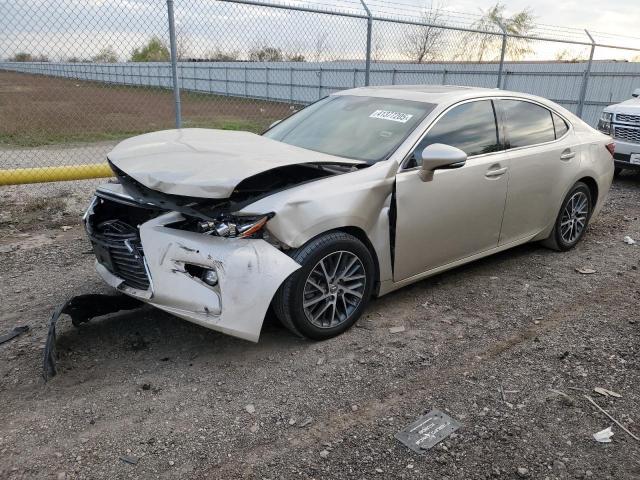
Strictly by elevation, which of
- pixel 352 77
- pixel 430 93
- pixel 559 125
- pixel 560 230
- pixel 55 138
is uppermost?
pixel 430 93

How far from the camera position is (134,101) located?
2553 cm

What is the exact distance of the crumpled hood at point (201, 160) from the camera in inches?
119

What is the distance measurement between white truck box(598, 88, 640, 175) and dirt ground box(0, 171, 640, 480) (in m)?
5.19

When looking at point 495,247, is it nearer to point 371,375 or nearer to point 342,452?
point 371,375

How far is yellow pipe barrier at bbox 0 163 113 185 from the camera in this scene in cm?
630

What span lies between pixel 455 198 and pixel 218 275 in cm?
200

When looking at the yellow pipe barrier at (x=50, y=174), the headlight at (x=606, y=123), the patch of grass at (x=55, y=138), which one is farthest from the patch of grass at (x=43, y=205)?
the headlight at (x=606, y=123)

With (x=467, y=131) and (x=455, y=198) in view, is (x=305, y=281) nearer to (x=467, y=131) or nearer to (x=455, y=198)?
(x=455, y=198)

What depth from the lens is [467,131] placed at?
4.23 meters

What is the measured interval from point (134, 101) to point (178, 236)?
977 inches

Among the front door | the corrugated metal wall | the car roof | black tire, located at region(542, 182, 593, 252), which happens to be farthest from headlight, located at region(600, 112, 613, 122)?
the front door

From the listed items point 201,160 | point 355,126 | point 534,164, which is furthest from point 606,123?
point 201,160

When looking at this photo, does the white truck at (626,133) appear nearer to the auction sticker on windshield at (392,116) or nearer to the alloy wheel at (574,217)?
the alloy wheel at (574,217)

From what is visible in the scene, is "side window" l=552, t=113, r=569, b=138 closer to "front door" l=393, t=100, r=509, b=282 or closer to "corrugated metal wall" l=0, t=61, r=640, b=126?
"front door" l=393, t=100, r=509, b=282
